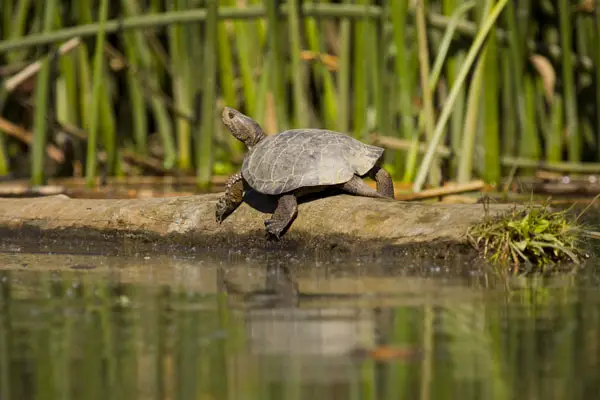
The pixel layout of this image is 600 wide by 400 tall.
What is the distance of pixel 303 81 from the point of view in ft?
31.2

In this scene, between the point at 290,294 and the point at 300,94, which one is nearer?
the point at 290,294

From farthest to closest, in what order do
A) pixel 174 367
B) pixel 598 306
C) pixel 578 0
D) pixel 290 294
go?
pixel 578 0
pixel 290 294
pixel 598 306
pixel 174 367

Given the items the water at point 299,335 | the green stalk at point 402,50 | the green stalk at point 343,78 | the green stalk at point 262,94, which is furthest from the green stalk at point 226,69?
the water at point 299,335

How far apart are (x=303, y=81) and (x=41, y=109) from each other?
2116 millimetres

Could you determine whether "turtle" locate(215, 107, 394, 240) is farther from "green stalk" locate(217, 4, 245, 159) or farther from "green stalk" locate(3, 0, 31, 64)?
"green stalk" locate(3, 0, 31, 64)

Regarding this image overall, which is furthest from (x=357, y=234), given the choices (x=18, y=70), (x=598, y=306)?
(x=18, y=70)

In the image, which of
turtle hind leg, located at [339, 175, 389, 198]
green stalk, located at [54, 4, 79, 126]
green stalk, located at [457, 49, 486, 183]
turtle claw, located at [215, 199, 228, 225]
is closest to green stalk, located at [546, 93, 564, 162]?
green stalk, located at [457, 49, 486, 183]

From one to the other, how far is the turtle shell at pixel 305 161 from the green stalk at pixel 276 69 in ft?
5.54

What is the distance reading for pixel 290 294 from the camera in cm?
506

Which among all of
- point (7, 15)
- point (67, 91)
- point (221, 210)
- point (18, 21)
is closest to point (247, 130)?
point (221, 210)

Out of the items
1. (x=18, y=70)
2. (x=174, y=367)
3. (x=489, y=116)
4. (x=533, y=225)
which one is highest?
(x=18, y=70)

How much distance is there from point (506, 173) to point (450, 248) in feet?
14.5

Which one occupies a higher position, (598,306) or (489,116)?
(489,116)

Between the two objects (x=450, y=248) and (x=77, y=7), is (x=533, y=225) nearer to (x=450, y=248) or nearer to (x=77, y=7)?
(x=450, y=248)
